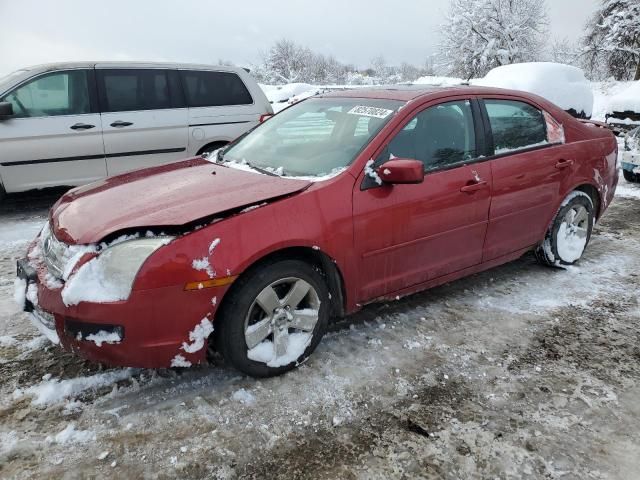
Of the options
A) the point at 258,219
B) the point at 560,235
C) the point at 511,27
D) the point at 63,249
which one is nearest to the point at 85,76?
the point at 63,249

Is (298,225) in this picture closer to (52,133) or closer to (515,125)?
(515,125)

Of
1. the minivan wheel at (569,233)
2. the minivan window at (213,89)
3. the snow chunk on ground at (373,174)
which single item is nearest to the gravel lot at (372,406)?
the minivan wheel at (569,233)

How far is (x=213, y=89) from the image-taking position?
681 cm

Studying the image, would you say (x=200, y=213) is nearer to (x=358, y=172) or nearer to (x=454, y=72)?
(x=358, y=172)

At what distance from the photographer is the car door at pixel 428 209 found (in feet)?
9.93

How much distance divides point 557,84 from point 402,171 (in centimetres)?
1030

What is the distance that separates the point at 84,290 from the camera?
2387 millimetres

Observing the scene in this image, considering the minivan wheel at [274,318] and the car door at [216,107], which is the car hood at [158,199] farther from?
the car door at [216,107]

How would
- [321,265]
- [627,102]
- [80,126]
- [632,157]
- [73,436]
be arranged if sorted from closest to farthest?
[73,436]
[321,265]
[80,126]
[632,157]
[627,102]

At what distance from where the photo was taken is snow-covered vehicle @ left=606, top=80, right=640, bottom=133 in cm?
995

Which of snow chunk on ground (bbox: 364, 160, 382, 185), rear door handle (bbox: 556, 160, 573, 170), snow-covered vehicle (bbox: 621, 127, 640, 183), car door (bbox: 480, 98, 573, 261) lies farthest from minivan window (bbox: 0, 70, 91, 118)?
snow-covered vehicle (bbox: 621, 127, 640, 183)

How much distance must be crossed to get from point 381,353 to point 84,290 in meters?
1.71

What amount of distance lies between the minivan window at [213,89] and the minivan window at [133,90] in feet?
0.96

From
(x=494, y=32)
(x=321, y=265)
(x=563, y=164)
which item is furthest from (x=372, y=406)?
(x=494, y=32)
